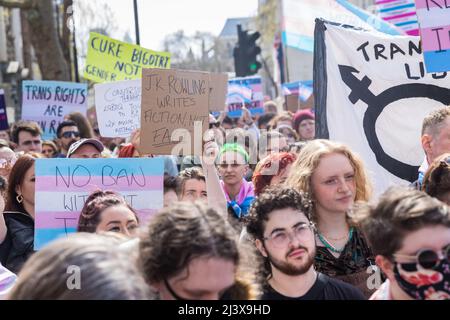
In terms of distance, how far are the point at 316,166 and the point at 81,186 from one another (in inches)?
55.8

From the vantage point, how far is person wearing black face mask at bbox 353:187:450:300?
2.22m

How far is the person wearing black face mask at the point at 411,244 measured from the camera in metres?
2.22

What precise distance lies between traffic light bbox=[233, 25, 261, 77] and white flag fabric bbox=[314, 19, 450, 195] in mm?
14986

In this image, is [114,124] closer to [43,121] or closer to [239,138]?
[239,138]

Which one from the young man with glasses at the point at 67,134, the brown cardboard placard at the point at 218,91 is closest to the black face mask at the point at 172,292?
the brown cardboard placard at the point at 218,91

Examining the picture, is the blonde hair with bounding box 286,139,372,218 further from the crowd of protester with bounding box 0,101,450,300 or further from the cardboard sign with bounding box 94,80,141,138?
the cardboard sign with bounding box 94,80,141,138

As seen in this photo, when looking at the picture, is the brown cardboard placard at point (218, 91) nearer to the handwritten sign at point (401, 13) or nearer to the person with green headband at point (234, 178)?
the person with green headband at point (234, 178)

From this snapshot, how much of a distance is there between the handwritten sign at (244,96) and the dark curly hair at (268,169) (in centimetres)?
825

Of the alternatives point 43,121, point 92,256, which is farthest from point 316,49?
point 43,121

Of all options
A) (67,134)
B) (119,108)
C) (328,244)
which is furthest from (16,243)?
(67,134)

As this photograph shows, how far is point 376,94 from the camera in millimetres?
5281

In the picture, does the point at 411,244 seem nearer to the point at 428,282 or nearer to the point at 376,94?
the point at 428,282

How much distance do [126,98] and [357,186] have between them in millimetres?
4228

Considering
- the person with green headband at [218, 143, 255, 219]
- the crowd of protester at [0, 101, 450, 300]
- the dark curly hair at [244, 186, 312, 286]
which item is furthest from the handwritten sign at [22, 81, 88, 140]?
the dark curly hair at [244, 186, 312, 286]
